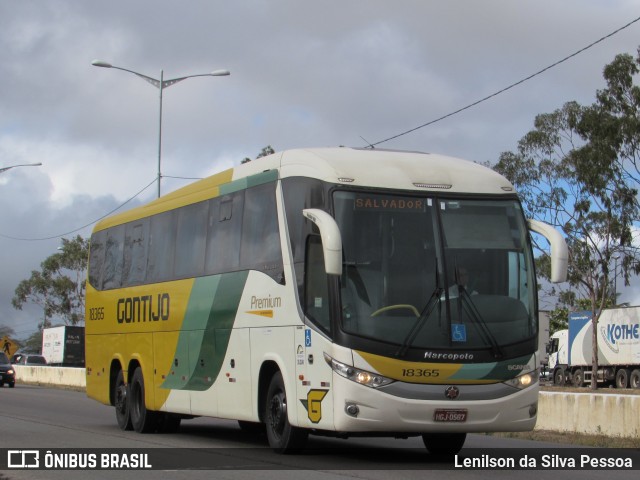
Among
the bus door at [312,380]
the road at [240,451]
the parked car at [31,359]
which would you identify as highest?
the bus door at [312,380]

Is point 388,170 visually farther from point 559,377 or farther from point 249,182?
point 559,377

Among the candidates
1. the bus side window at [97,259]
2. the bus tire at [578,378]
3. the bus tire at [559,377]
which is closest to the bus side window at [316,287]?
the bus side window at [97,259]

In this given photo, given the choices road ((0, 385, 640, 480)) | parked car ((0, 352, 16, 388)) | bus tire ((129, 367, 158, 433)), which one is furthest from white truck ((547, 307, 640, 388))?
bus tire ((129, 367, 158, 433))

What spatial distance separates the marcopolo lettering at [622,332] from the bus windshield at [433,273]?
132 ft

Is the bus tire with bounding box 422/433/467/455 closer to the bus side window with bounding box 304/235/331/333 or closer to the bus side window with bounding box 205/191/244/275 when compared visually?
the bus side window with bounding box 304/235/331/333

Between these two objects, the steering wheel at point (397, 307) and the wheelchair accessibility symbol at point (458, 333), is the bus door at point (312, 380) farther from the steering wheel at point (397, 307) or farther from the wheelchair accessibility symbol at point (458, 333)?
the wheelchair accessibility symbol at point (458, 333)

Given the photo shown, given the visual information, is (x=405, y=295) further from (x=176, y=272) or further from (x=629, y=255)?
(x=629, y=255)

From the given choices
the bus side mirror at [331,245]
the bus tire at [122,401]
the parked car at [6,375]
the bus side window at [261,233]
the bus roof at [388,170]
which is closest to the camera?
the bus side mirror at [331,245]

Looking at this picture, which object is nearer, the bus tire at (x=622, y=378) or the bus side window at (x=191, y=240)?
the bus side window at (x=191, y=240)

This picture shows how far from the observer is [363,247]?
12.5 m

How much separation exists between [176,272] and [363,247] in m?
5.69

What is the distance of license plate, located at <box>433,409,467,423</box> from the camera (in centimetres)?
1211

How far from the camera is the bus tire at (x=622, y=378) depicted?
51.6m

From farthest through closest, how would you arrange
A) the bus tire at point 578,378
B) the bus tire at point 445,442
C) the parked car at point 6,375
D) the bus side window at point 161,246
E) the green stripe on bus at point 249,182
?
the bus tire at point 578,378 → the parked car at point 6,375 → the bus side window at point 161,246 → the green stripe on bus at point 249,182 → the bus tire at point 445,442
